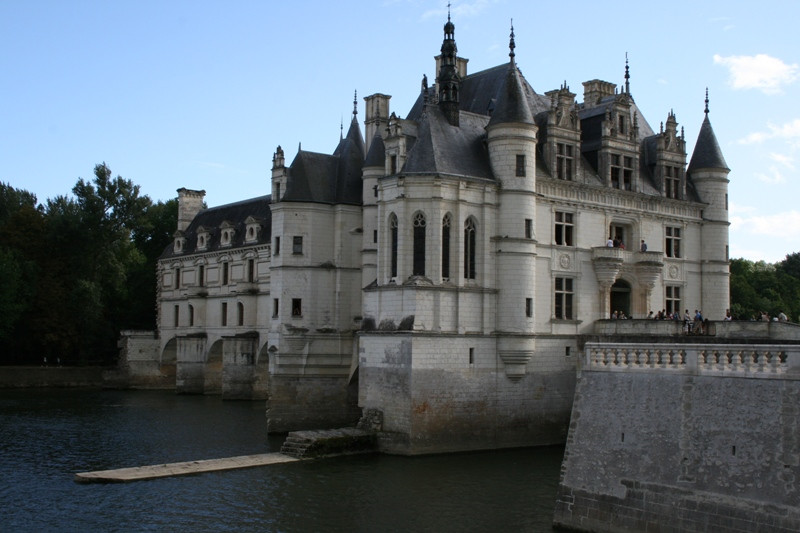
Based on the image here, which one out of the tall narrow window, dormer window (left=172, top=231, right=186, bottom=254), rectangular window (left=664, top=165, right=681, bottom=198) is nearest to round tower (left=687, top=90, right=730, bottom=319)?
rectangular window (left=664, top=165, right=681, bottom=198)

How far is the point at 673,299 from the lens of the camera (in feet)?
128

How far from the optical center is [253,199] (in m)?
62.2

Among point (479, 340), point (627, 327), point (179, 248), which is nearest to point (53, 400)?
point (179, 248)

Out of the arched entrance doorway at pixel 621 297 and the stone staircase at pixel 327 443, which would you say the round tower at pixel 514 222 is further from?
the arched entrance doorway at pixel 621 297

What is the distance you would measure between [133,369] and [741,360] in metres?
53.2

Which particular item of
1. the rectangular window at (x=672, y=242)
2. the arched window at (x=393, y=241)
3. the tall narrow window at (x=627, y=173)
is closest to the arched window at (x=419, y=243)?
the arched window at (x=393, y=241)

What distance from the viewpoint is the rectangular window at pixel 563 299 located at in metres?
35.0

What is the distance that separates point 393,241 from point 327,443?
7508 mm

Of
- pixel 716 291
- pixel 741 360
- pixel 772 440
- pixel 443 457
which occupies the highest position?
pixel 716 291

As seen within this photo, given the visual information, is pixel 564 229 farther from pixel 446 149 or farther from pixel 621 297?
pixel 446 149

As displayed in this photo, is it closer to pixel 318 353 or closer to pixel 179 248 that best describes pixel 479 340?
pixel 318 353

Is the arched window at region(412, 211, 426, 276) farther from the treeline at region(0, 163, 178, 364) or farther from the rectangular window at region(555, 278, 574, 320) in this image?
the treeline at region(0, 163, 178, 364)

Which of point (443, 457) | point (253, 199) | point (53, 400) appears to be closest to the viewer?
point (443, 457)

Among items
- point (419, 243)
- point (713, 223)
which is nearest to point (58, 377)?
point (419, 243)
